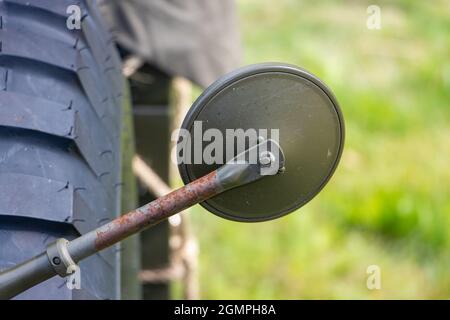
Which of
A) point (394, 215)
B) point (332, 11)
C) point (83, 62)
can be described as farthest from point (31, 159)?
point (332, 11)

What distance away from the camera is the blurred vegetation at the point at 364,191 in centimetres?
351

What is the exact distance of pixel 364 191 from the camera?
3.89m

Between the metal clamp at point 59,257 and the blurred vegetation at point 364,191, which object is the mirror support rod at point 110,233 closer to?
the metal clamp at point 59,257

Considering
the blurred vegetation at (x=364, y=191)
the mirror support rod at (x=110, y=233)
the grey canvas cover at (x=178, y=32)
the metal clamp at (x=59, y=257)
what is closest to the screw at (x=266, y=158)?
the mirror support rod at (x=110, y=233)

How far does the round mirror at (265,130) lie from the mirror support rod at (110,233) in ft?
0.16

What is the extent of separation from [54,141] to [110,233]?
304mm

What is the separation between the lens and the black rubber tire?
1.39 meters

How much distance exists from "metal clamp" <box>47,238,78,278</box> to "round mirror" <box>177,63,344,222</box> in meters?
0.19

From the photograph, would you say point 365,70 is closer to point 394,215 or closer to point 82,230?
point 394,215

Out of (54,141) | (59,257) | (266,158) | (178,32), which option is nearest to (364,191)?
(178,32)

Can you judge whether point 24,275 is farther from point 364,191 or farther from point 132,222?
point 364,191

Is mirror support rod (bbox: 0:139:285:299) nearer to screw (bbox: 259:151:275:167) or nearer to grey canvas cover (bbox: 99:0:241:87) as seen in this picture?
screw (bbox: 259:151:275:167)

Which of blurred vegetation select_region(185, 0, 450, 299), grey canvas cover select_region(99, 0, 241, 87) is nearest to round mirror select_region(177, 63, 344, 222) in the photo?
grey canvas cover select_region(99, 0, 241, 87)

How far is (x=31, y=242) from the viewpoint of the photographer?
4.54 feet
